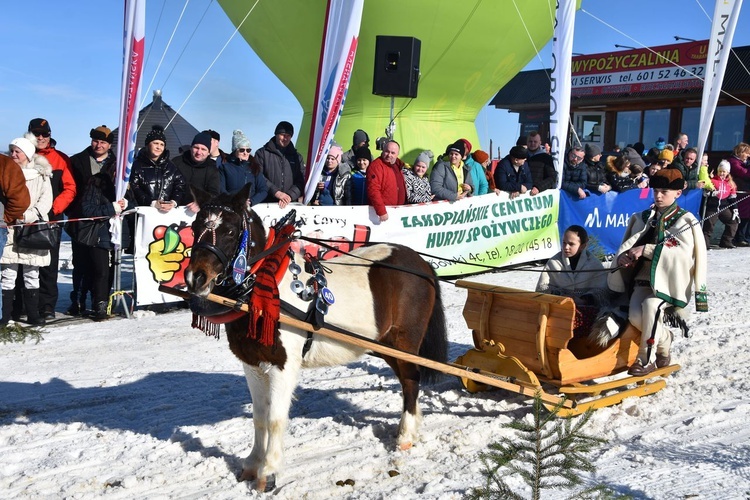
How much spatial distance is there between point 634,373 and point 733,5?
383 inches

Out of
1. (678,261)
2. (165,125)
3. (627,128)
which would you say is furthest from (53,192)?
(627,128)

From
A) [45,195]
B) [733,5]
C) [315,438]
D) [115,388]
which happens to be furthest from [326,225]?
[733,5]

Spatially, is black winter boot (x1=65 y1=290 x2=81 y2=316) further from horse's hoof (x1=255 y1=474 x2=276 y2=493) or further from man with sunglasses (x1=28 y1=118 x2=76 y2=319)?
horse's hoof (x1=255 y1=474 x2=276 y2=493)

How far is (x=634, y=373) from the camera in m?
5.80

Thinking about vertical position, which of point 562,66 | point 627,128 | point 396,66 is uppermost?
point 627,128

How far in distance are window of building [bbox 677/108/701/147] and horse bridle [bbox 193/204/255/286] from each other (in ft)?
78.3

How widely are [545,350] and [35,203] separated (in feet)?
18.1

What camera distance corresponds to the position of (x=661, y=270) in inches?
224

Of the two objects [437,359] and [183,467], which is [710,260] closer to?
[437,359]

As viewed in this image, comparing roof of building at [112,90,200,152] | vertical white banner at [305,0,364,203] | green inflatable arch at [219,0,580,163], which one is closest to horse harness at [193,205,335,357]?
vertical white banner at [305,0,364,203]

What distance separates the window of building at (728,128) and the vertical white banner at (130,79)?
21092mm

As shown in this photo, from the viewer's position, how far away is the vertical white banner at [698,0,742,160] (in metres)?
12.8

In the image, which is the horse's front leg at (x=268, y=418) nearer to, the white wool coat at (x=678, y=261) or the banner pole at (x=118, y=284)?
the white wool coat at (x=678, y=261)

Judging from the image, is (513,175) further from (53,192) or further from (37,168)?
(37,168)
